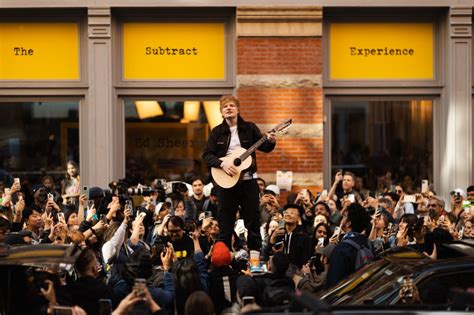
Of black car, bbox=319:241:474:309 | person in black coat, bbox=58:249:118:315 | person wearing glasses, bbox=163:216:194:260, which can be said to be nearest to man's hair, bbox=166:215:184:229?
person wearing glasses, bbox=163:216:194:260

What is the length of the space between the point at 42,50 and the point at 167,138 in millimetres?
2687

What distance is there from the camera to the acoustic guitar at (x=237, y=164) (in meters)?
12.1

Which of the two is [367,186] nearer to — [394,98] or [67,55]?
[394,98]

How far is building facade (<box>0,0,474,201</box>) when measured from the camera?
19.0 metres

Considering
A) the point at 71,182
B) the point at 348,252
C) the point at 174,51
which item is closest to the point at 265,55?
the point at 174,51

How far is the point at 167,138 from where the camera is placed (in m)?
19.5

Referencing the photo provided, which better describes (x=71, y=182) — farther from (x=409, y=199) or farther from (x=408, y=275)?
(x=408, y=275)

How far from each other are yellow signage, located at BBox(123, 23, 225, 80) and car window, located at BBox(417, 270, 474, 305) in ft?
39.1

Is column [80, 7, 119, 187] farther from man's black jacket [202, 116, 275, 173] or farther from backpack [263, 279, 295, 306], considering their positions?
backpack [263, 279, 295, 306]

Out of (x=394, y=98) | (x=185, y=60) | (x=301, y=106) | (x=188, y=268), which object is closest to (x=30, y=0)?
(x=185, y=60)

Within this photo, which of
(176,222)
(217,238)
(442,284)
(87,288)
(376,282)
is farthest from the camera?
(217,238)

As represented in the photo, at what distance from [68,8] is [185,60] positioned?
7.29 feet

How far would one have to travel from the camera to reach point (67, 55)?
763 inches

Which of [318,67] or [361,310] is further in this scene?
[318,67]
